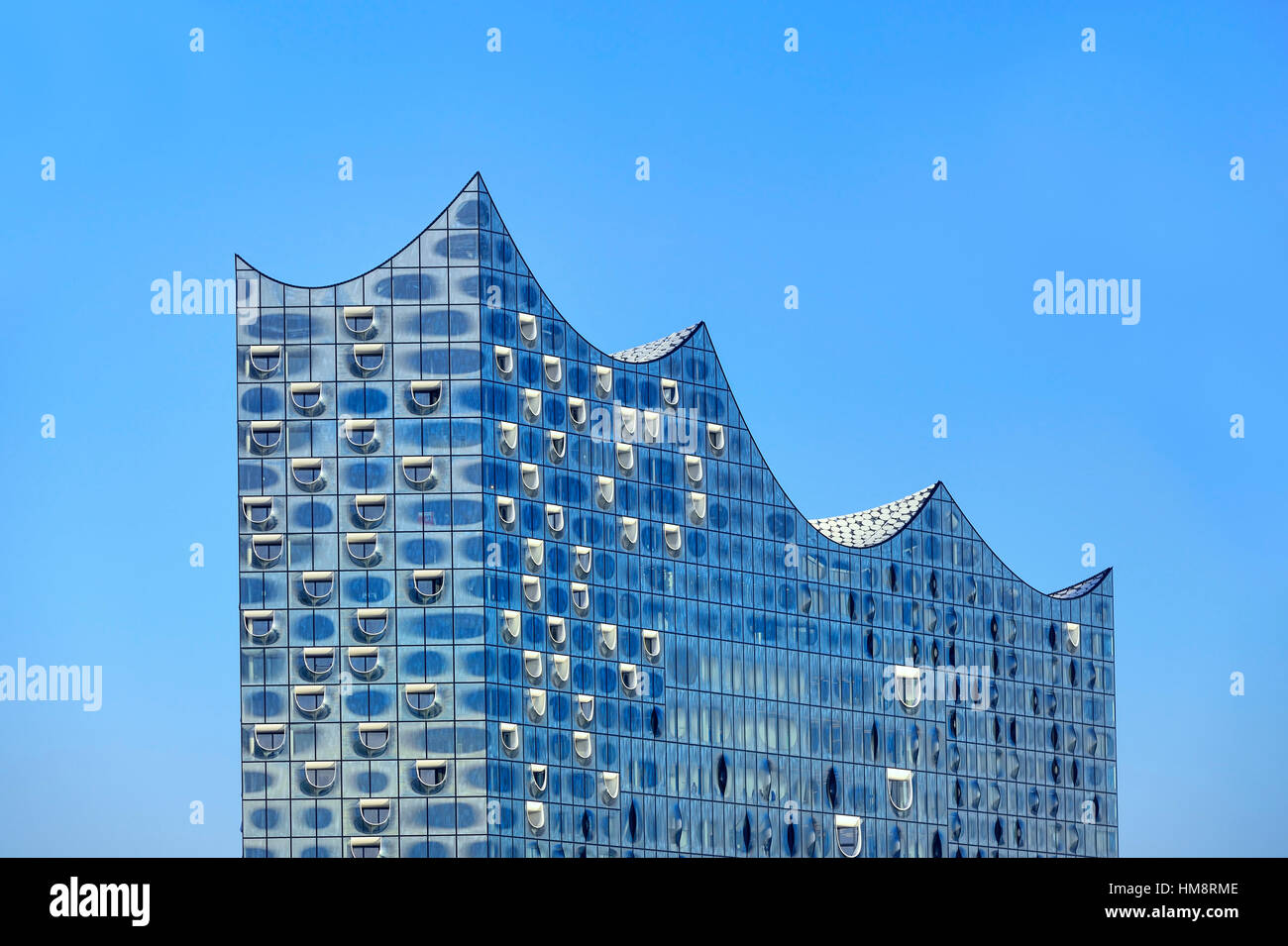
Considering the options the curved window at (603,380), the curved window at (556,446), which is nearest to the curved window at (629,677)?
the curved window at (556,446)

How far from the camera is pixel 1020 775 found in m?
166

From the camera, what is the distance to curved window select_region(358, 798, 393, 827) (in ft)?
419

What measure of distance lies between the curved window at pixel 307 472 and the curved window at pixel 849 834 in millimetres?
40576

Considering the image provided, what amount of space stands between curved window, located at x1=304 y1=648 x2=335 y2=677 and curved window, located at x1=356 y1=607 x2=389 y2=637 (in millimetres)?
2073

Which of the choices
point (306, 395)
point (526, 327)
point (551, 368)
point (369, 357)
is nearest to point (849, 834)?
point (551, 368)

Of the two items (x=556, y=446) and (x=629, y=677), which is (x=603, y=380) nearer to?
(x=556, y=446)

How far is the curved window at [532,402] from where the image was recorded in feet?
439

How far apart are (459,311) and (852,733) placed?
39.6 meters

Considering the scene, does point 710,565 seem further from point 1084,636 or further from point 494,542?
point 1084,636

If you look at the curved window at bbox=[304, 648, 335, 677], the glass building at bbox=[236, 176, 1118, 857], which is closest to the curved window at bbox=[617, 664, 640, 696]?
the glass building at bbox=[236, 176, 1118, 857]

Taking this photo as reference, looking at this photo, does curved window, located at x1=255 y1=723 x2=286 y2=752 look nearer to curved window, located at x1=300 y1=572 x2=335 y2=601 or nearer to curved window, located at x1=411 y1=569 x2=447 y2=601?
curved window, located at x1=300 y1=572 x2=335 y2=601

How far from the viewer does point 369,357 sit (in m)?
132
